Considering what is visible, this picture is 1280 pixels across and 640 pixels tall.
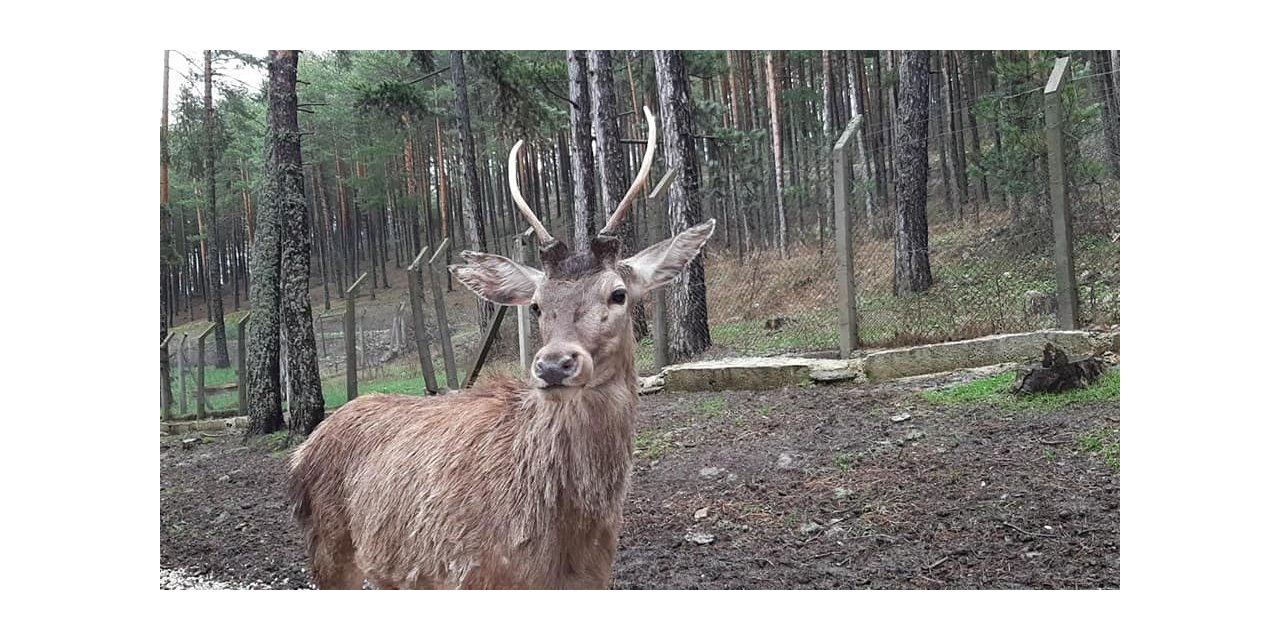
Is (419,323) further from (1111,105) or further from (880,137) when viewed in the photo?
(1111,105)

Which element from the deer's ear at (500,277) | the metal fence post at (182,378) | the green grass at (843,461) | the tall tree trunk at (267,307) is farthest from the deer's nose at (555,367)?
the metal fence post at (182,378)

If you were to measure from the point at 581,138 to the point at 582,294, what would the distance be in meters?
1.33

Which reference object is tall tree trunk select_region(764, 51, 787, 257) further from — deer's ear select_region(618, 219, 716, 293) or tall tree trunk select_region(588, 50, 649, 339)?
deer's ear select_region(618, 219, 716, 293)

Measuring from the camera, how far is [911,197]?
3.15 metres

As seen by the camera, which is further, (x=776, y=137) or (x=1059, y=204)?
(x=776, y=137)

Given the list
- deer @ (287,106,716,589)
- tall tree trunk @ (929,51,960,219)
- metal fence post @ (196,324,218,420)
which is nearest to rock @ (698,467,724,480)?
deer @ (287,106,716,589)

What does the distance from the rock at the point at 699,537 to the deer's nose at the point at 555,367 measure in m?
1.02

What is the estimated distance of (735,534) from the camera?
8.95ft

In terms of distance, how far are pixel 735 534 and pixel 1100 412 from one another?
4.22 feet

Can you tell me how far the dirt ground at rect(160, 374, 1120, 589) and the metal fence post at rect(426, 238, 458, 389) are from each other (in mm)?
665

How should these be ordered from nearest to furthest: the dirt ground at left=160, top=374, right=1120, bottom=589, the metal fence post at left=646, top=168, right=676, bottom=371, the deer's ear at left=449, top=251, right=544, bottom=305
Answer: the deer's ear at left=449, top=251, right=544, bottom=305
the dirt ground at left=160, top=374, right=1120, bottom=589
the metal fence post at left=646, top=168, right=676, bottom=371

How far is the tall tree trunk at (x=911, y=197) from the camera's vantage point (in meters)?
3.08

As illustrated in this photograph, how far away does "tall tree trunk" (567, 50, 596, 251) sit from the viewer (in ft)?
10.3

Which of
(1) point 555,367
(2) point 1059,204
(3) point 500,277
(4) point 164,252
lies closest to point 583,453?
(1) point 555,367
